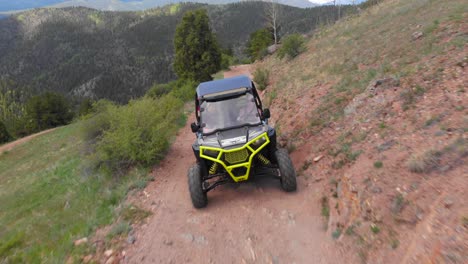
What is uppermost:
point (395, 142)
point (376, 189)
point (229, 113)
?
point (229, 113)

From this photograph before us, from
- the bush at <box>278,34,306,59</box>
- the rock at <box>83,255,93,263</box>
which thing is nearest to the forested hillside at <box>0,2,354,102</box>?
the bush at <box>278,34,306,59</box>

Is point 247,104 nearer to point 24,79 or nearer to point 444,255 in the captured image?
point 444,255

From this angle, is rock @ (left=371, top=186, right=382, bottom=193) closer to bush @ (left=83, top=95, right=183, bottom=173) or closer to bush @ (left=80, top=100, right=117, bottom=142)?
bush @ (left=83, top=95, right=183, bottom=173)

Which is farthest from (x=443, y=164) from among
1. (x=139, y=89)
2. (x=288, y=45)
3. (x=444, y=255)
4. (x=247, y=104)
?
(x=139, y=89)

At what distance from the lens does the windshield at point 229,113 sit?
714 centimetres

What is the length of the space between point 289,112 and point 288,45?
1189 centimetres

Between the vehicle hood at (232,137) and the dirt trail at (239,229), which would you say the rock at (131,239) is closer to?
the dirt trail at (239,229)

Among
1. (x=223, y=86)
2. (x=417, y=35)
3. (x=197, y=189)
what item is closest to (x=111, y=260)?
(x=197, y=189)

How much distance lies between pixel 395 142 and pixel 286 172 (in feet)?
7.41

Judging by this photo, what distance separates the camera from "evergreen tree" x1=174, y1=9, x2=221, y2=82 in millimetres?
29969

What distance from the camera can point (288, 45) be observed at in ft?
72.0

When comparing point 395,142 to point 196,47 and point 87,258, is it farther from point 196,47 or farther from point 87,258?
point 196,47

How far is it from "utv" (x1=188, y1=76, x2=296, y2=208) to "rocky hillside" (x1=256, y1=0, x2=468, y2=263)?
1.12 meters

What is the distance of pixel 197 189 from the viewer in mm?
6578
